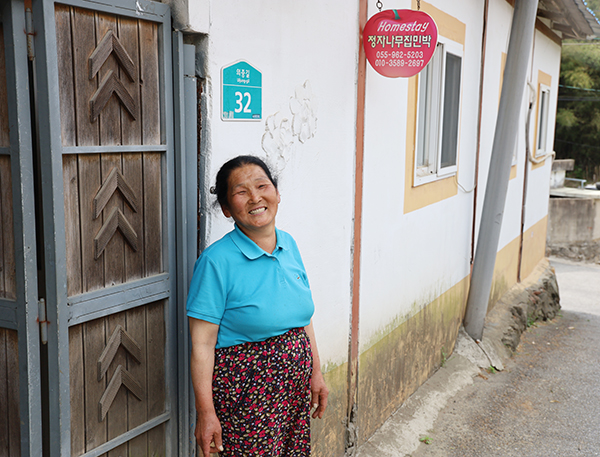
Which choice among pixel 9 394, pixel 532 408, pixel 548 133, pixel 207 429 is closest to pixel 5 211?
pixel 9 394

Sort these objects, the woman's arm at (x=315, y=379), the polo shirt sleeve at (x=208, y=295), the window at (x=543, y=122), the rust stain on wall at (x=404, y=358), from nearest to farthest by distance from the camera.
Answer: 1. the polo shirt sleeve at (x=208, y=295)
2. the woman's arm at (x=315, y=379)
3. the rust stain on wall at (x=404, y=358)
4. the window at (x=543, y=122)

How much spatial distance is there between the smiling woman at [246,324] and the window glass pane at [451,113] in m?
3.46

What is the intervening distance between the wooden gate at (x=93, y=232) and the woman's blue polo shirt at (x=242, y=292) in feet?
1.03

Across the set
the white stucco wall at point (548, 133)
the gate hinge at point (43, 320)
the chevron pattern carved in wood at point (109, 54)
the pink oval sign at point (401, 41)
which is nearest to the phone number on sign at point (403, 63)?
the pink oval sign at point (401, 41)

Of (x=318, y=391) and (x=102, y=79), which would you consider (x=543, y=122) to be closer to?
(x=318, y=391)

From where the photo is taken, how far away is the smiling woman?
2.09 meters

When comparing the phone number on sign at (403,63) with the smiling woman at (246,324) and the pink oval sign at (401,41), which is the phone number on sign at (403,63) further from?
the smiling woman at (246,324)

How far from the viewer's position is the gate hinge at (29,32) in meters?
1.84

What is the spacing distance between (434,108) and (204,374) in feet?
11.5

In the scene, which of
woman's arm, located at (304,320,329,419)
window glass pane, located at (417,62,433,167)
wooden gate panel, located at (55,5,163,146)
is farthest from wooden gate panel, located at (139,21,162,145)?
window glass pane, located at (417,62,433,167)

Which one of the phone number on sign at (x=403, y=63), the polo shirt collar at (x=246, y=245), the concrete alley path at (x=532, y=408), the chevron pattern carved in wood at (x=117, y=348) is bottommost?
the concrete alley path at (x=532, y=408)

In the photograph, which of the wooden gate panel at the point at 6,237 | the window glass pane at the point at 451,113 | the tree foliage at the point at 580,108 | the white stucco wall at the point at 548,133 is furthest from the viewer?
the tree foliage at the point at 580,108

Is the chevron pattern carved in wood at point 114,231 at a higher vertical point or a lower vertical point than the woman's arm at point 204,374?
higher

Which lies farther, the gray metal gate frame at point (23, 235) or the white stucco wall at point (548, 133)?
the white stucco wall at point (548, 133)
